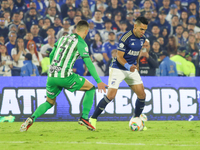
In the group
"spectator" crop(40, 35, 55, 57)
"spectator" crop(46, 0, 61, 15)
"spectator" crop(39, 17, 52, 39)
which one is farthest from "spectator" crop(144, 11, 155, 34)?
"spectator" crop(39, 17, 52, 39)

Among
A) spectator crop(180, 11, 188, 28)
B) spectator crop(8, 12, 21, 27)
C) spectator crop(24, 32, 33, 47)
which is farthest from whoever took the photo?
spectator crop(180, 11, 188, 28)

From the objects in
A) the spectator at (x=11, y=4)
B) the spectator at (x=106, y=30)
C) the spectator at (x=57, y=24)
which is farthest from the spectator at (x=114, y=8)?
the spectator at (x=11, y=4)

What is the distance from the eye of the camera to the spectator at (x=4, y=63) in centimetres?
1014

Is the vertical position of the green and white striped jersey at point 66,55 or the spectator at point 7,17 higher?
the spectator at point 7,17

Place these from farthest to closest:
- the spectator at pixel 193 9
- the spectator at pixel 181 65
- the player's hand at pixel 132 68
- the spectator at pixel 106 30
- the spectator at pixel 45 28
→ the spectator at pixel 193 9 < the spectator at pixel 106 30 < the spectator at pixel 45 28 < the spectator at pixel 181 65 < the player's hand at pixel 132 68

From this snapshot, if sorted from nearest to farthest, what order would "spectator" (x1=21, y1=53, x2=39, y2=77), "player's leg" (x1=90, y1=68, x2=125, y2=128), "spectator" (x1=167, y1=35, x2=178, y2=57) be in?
"player's leg" (x1=90, y1=68, x2=125, y2=128) < "spectator" (x1=21, y1=53, x2=39, y2=77) < "spectator" (x1=167, y1=35, x2=178, y2=57)

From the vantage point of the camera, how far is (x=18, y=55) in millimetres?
10453

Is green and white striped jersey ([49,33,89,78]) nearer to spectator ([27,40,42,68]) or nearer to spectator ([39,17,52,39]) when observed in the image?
spectator ([27,40,42,68])

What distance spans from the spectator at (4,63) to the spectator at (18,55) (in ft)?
0.53

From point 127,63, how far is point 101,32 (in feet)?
19.4

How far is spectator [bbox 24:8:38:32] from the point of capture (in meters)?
11.7

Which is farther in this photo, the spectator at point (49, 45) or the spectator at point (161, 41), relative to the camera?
the spectator at point (161, 41)

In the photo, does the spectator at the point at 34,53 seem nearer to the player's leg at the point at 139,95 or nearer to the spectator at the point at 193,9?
the player's leg at the point at 139,95

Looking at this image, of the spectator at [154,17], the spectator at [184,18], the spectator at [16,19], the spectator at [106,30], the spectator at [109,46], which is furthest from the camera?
the spectator at [184,18]
